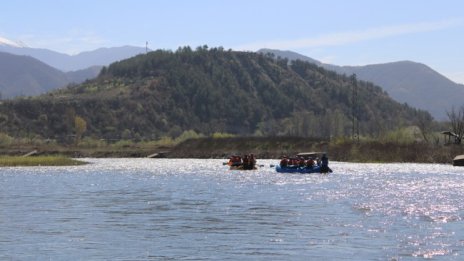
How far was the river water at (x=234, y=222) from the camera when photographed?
3134 cm

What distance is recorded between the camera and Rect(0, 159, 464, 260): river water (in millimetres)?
31344

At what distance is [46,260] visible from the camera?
29.3 metres

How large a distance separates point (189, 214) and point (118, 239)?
11.4 metres

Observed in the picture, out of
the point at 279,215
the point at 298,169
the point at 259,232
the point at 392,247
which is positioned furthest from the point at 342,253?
the point at 298,169

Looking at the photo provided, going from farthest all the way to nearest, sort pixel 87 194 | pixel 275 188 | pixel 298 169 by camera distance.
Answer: pixel 298 169
pixel 275 188
pixel 87 194

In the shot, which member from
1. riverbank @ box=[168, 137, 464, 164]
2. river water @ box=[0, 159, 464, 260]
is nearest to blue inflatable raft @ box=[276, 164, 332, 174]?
river water @ box=[0, 159, 464, 260]

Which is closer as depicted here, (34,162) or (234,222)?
(234,222)

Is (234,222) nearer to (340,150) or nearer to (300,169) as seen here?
(300,169)

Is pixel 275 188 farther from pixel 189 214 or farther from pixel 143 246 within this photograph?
pixel 143 246

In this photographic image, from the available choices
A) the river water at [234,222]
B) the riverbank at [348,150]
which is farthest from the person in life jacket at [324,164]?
the riverbank at [348,150]

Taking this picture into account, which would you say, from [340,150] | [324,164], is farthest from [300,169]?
[340,150]

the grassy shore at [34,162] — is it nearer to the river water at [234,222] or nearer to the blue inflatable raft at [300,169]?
the blue inflatable raft at [300,169]

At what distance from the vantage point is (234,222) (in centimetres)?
4181

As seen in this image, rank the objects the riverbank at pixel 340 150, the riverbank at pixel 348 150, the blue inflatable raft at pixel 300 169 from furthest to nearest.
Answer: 1. the riverbank at pixel 340 150
2. the riverbank at pixel 348 150
3. the blue inflatable raft at pixel 300 169
